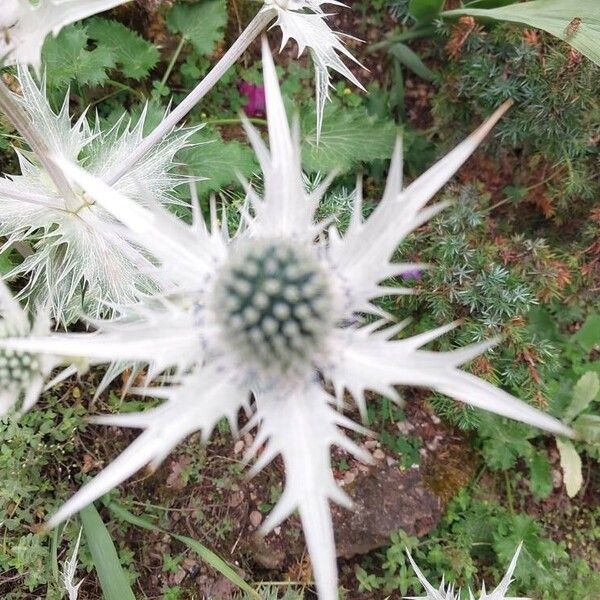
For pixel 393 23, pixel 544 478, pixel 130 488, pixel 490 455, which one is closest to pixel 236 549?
pixel 130 488

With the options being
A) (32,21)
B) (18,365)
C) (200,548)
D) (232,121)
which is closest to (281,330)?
(18,365)

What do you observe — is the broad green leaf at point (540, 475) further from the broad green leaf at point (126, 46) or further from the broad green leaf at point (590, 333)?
the broad green leaf at point (126, 46)

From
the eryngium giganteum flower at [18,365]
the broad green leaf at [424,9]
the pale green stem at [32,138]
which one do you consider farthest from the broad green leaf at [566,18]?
the eryngium giganteum flower at [18,365]

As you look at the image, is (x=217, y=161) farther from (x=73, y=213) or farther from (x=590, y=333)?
(x=590, y=333)

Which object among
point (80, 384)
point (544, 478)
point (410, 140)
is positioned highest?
point (410, 140)

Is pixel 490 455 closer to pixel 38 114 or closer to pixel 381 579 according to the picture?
pixel 381 579
